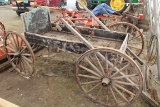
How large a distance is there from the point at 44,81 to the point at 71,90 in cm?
71

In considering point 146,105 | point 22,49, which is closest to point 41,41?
point 22,49

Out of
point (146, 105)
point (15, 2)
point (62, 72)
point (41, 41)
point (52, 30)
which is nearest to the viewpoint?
point (146, 105)

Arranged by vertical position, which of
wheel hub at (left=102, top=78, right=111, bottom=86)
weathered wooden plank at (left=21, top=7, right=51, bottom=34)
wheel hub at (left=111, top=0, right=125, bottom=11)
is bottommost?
wheel hub at (left=102, top=78, right=111, bottom=86)

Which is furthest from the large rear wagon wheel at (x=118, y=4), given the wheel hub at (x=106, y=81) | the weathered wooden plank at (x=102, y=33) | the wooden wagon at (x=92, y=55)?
the wheel hub at (x=106, y=81)

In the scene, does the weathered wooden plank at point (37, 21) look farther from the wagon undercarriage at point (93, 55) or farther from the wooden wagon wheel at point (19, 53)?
the wooden wagon wheel at point (19, 53)

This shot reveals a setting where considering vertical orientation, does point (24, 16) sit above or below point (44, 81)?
above

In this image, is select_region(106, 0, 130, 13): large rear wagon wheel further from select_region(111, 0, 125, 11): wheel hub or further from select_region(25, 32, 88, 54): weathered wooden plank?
select_region(25, 32, 88, 54): weathered wooden plank

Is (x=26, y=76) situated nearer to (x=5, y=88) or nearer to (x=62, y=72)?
(x=5, y=88)

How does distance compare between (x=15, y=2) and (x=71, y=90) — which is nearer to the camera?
(x=71, y=90)

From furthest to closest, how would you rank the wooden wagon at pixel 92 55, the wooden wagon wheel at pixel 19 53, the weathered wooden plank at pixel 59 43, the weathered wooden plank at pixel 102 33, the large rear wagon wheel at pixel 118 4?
the large rear wagon wheel at pixel 118 4
the weathered wooden plank at pixel 102 33
the wooden wagon wheel at pixel 19 53
the weathered wooden plank at pixel 59 43
the wooden wagon at pixel 92 55

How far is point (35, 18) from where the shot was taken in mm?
4348

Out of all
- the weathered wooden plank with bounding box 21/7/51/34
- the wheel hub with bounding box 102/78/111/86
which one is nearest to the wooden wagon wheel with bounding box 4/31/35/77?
the weathered wooden plank with bounding box 21/7/51/34

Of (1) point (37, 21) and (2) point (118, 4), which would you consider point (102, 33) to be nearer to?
(1) point (37, 21)

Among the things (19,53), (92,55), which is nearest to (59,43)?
(92,55)
